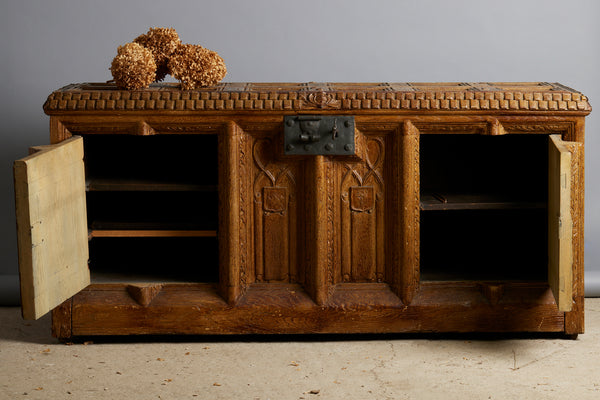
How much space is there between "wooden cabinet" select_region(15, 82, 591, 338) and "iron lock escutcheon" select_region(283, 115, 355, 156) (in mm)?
18

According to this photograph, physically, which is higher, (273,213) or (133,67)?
(133,67)

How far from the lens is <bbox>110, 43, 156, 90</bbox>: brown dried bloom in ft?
13.1

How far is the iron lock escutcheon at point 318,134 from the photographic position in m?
3.94

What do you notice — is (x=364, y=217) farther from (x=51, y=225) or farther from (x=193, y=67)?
(x=51, y=225)

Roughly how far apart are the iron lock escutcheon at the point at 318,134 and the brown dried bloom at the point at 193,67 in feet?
1.34

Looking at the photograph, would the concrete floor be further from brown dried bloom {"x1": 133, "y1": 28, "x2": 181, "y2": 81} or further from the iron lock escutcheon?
brown dried bloom {"x1": 133, "y1": 28, "x2": 181, "y2": 81}

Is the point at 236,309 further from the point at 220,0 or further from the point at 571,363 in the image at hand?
the point at 220,0

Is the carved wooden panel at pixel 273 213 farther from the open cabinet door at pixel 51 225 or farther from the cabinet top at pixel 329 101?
the open cabinet door at pixel 51 225

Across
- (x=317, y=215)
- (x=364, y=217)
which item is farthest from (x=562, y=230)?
(x=317, y=215)

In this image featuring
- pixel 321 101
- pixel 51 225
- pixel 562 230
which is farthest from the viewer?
pixel 321 101

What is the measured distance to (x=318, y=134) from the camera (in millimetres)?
3943

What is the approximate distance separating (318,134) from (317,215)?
0.34 meters

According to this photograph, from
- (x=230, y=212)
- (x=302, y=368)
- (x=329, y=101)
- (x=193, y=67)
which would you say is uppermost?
(x=193, y=67)

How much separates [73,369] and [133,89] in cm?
117
